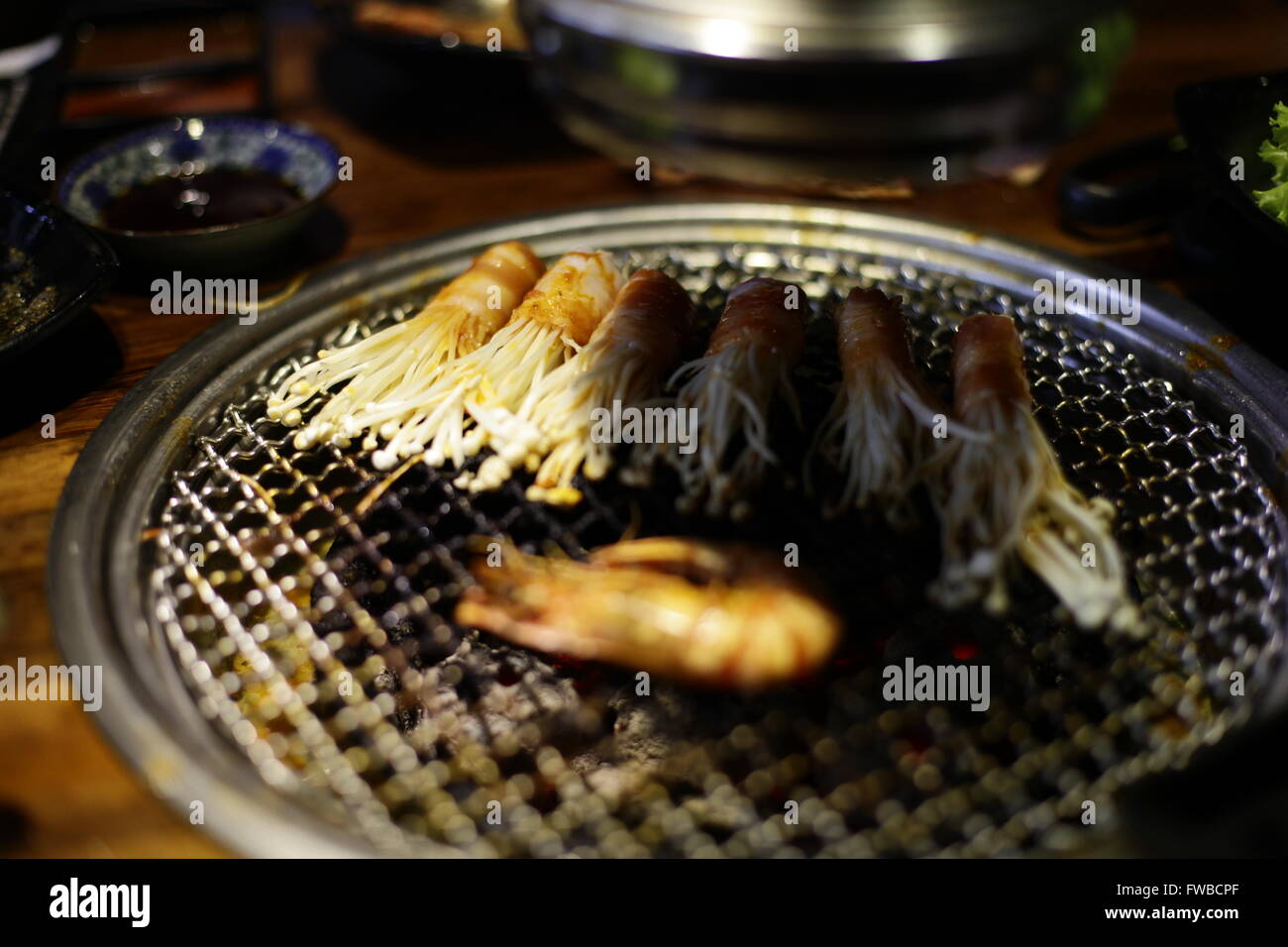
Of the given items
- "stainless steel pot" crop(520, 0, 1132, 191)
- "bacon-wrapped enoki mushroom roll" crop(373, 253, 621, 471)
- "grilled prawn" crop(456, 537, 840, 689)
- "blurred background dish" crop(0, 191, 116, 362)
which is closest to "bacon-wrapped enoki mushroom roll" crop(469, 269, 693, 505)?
"bacon-wrapped enoki mushroom roll" crop(373, 253, 621, 471)

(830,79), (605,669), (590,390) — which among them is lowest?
(605,669)

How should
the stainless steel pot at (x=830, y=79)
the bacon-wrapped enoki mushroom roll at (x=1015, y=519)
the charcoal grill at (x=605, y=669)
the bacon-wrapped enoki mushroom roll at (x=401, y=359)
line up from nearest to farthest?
1. the charcoal grill at (x=605, y=669)
2. the bacon-wrapped enoki mushroom roll at (x=1015, y=519)
3. the bacon-wrapped enoki mushroom roll at (x=401, y=359)
4. the stainless steel pot at (x=830, y=79)

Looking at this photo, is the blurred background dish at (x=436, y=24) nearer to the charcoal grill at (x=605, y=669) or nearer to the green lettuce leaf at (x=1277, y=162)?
the charcoal grill at (x=605, y=669)

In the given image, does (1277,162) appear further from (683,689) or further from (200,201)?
(200,201)

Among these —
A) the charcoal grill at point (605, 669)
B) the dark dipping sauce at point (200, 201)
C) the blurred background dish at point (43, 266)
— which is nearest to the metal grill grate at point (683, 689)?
the charcoal grill at point (605, 669)

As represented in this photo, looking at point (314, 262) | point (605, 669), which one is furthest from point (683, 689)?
point (314, 262)

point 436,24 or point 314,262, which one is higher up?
point 436,24

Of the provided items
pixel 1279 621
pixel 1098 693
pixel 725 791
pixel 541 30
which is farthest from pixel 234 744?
pixel 541 30
